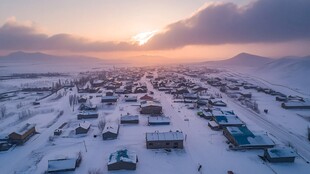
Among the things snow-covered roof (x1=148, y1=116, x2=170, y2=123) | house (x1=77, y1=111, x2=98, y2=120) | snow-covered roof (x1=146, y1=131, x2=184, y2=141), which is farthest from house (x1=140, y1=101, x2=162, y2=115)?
snow-covered roof (x1=146, y1=131, x2=184, y2=141)

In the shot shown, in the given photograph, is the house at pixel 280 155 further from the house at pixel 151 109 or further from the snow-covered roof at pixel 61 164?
the house at pixel 151 109

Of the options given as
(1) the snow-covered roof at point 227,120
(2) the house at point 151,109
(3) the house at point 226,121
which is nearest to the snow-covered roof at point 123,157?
(3) the house at point 226,121

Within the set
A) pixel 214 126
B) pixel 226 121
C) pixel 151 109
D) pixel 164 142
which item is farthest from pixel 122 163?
pixel 151 109

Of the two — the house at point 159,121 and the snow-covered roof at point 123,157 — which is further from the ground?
the house at point 159,121

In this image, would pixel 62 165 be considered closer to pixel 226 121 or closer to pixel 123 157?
pixel 123 157

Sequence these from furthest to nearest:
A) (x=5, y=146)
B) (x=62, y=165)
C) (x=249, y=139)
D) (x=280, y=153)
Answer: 1. (x=5, y=146)
2. (x=249, y=139)
3. (x=280, y=153)
4. (x=62, y=165)

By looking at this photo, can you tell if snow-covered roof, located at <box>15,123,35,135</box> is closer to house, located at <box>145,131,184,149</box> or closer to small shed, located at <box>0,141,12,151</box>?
small shed, located at <box>0,141,12,151</box>
